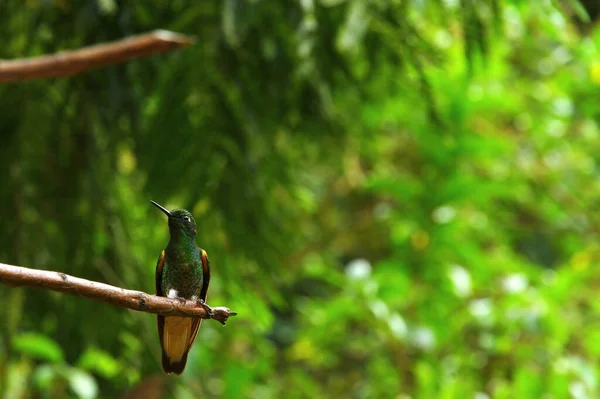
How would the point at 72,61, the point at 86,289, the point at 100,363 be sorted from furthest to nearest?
the point at 100,363 → the point at 72,61 → the point at 86,289

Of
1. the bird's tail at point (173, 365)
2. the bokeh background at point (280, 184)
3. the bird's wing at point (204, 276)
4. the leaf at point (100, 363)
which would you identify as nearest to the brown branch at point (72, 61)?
the bokeh background at point (280, 184)

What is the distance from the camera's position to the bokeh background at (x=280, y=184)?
9.19 ft

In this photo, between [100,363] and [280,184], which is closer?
[280,184]

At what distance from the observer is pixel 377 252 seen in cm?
715

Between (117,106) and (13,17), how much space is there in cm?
65

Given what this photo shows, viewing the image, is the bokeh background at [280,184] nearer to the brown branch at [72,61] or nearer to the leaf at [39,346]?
the leaf at [39,346]

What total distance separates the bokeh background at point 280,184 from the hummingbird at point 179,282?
1407mm

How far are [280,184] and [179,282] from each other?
248cm

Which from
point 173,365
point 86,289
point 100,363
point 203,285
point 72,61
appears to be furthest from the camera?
point 100,363

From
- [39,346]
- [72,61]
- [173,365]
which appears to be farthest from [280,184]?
[173,365]

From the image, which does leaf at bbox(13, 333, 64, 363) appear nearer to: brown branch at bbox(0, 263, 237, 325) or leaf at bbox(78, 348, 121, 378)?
leaf at bbox(78, 348, 121, 378)

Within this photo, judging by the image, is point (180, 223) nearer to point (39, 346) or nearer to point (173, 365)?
point (173, 365)

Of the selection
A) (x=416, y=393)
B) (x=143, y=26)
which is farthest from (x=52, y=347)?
(x=416, y=393)

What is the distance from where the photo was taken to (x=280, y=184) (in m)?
3.38
